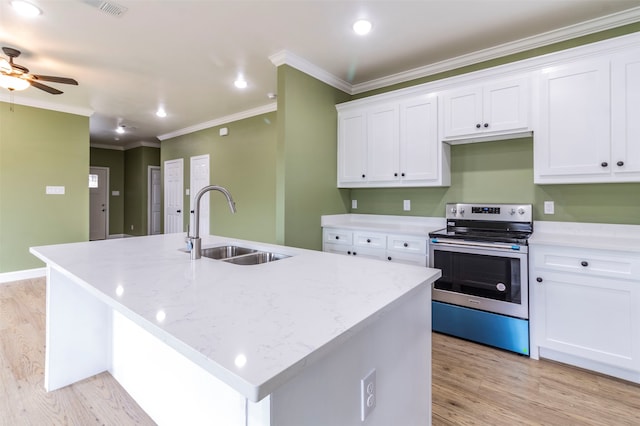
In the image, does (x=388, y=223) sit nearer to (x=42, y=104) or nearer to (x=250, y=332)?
(x=250, y=332)

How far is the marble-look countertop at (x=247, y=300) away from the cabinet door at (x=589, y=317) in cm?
154

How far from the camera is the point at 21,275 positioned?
178 inches

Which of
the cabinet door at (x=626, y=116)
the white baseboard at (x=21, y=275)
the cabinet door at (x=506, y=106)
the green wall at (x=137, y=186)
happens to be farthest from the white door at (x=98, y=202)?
the cabinet door at (x=626, y=116)

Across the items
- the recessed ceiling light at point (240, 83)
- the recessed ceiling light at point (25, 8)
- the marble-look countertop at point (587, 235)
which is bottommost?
the marble-look countertop at point (587, 235)

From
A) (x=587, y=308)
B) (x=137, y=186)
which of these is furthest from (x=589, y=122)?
(x=137, y=186)

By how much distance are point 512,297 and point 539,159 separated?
1.13m

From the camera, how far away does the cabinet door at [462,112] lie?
9.18 ft

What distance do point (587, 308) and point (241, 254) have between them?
2.37 meters

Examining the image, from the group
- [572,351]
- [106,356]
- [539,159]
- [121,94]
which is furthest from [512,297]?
[121,94]

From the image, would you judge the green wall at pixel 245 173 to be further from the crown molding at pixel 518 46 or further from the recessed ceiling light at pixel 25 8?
the recessed ceiling light at pixel 25 8

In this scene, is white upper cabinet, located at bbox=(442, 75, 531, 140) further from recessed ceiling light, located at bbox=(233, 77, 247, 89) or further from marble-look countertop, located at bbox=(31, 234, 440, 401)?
recessed ceiling light, located at bbox=(233, 77, 247, 89)

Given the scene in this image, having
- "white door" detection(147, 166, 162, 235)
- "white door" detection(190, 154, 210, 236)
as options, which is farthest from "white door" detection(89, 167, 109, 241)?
"white door" detection(190, 154, 210, 236)

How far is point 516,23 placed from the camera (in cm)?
253

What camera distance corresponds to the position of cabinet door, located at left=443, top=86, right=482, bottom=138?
2799 millimetres
